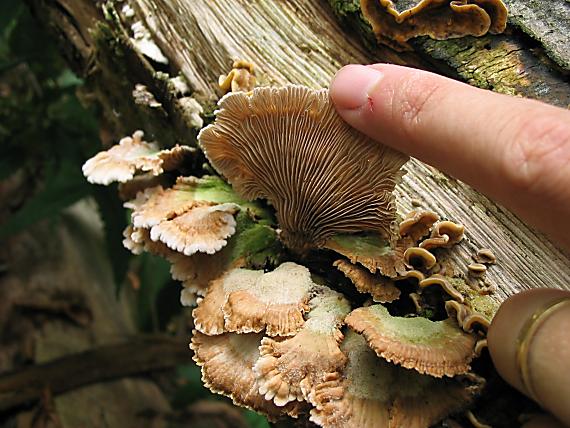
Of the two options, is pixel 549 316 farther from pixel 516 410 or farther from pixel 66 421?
pixel 66 421

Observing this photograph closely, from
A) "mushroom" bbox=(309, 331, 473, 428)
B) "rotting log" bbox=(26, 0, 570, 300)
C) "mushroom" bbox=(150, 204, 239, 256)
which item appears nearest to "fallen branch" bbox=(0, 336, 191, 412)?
"rotting log" bbox=(26, 0, 570, 300)

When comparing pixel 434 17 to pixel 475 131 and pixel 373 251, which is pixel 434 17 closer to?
pixel 475 131

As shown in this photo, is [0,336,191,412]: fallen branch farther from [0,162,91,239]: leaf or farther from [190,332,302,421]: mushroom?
[190,332,302,421]: mushroom

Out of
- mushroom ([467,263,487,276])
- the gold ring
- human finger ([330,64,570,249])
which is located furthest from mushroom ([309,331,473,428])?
human finger ([330,64,570,249])

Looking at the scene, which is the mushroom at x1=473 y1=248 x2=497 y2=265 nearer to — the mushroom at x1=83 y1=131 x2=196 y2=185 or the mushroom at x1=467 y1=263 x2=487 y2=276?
the mushroom at x1=467 y1=263 x2=487 y2=276

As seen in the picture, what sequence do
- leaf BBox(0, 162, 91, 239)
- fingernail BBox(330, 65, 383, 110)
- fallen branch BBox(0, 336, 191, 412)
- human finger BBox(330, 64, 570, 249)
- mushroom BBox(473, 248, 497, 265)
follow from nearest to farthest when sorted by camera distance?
human finger BBox(330, 64, 570, 249) < fingernail BBox(330, 65, 383, 110) < mushroom BBox(473, 248, 497, 265) < fallen branch BBox(0, 336, 191, 412) < leaf BBox(0, 162, 91, 239)

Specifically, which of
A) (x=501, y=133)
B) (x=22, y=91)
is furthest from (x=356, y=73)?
(x=22, y=91)

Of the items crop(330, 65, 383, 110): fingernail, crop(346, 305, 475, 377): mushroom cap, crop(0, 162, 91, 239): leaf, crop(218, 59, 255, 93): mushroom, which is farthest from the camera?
crop(0, 162, 91, 239): leaf

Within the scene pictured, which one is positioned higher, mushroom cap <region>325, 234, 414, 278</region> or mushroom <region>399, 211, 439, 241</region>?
mushroom <region>399, 211, 439, 241</region>

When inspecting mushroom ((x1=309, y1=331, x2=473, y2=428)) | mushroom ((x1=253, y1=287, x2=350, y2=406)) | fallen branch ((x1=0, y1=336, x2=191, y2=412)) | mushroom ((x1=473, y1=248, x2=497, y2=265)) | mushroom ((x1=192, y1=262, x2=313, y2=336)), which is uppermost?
mushroom ((x1=192, y1=262, x2=313, y2=336))

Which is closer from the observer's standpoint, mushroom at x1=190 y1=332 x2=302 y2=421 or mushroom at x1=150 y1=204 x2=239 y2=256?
mushroom at x1=190 y1=332 x2=302 y2=421
